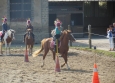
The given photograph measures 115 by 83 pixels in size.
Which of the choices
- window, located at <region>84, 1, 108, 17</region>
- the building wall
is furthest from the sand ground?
window, located at <region>84, 1, 108, 17</region>

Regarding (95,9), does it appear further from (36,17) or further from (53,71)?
(53,71)

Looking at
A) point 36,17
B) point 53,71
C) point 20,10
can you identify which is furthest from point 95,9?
point 53,71

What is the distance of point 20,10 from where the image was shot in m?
31.3

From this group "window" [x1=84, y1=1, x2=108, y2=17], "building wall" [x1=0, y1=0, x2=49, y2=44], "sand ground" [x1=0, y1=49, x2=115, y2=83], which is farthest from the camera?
Result: "window" [x1=84, y1=1, x2=108, y2=17]

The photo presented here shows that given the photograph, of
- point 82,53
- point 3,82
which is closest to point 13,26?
point 82,53

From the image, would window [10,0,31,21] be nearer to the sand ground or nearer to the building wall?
the building wall

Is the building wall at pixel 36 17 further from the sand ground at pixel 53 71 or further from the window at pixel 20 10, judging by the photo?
the sand ground at pixel 53 71

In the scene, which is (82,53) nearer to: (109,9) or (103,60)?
(103,60)

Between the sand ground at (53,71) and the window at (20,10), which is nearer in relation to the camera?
the sand ground at (53,71)

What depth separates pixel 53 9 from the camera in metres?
37.0

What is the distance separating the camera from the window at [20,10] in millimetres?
31188

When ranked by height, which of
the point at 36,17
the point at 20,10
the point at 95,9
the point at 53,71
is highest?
the point at 95,9

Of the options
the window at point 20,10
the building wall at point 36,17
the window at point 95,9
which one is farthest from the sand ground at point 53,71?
the window at point 95,9

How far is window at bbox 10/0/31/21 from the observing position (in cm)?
3119
